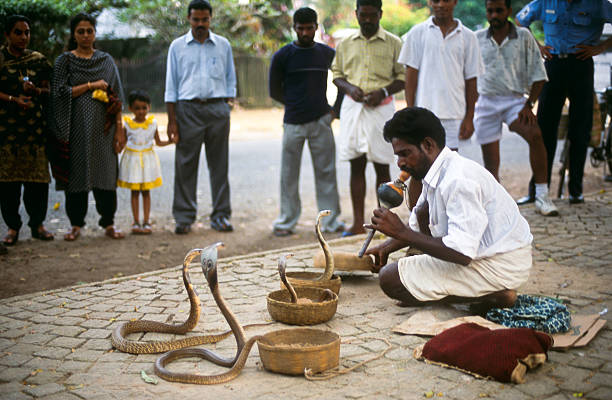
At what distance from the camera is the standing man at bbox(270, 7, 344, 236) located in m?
7.28

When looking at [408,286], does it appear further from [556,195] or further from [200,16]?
[556,195]

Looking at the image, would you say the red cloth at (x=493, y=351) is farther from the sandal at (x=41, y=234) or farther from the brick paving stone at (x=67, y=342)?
the sandal at (x=41, y=234)

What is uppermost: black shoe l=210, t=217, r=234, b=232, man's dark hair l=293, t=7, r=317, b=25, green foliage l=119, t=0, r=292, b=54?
green foliage l=119, t=0, r=292, b=54

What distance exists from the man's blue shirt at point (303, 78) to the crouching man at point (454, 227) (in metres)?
3.13

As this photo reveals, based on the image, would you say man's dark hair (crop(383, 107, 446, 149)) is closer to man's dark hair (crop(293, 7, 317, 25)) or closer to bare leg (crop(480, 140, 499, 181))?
man's dark hair (crop(293, 7, 317, 25))

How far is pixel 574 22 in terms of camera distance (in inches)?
293

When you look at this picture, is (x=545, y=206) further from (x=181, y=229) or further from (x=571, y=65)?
(x=181, y=229)

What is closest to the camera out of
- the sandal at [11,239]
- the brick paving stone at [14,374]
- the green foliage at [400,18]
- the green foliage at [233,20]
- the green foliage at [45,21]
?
the brick paving stone at [14,374]

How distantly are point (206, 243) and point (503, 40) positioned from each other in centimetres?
389

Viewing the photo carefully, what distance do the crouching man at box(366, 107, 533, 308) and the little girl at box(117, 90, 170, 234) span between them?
3.86 meters

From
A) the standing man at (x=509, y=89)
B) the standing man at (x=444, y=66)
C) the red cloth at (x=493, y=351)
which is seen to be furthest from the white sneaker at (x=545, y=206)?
the red cloth at (x=493, y=351)

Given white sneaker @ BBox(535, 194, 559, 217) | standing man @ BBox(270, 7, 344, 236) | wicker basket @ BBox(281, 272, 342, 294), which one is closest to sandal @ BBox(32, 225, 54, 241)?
standing man @ BBox(270, 7, 344, 236)

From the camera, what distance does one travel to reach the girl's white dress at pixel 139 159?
733 cm

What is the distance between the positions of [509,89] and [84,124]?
180 inches
